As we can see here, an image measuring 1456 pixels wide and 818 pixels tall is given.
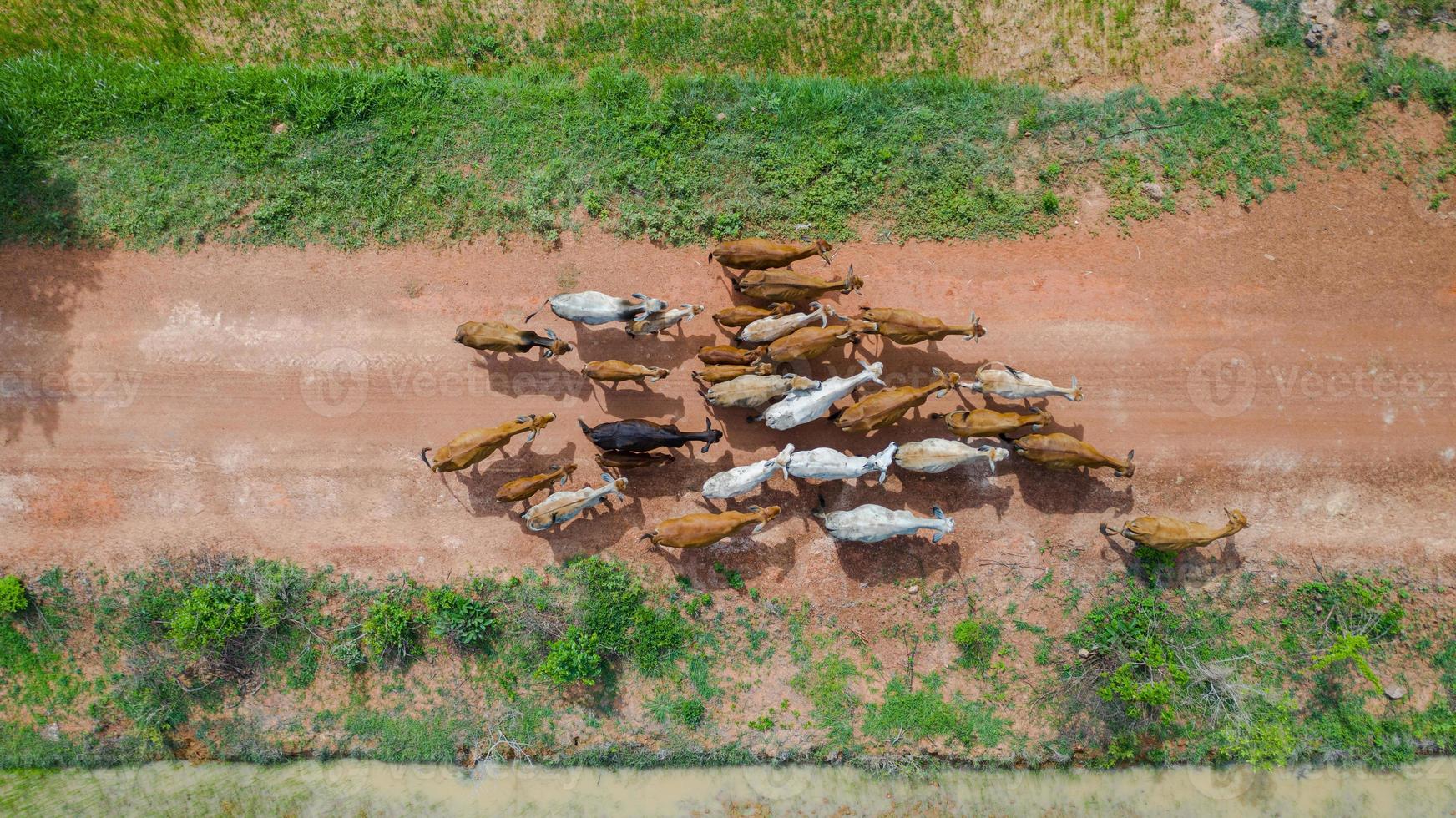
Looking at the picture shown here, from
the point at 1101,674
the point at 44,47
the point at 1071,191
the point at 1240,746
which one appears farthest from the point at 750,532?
the point at 44,47

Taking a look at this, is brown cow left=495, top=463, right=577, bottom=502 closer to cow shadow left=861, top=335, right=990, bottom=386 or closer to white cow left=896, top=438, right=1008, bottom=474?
white cow left=896, top=438, right=1008, bottom=474

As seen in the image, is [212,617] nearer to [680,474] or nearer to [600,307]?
[680,474]

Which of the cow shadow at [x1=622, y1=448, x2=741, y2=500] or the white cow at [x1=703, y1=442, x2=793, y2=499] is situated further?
the cow shadow at [x1=622, y1=448, x2=741, y2=500]

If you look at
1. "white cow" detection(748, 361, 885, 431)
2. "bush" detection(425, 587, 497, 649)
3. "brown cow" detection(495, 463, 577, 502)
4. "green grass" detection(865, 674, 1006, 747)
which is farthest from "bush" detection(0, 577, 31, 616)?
"green grass" detection(865, 674, 1006, 747)

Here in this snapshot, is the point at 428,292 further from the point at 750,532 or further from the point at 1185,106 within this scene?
the point at 1185,106

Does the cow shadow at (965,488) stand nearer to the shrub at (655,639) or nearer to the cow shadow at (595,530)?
the shrub at (655,639)

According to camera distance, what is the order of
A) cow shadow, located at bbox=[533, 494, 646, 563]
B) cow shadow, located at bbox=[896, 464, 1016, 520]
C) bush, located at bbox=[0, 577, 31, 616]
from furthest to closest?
cow shadow, located at bbox=[533, 494, 646, 563]
cow shadow, located at bbox=[896, 464, 1016, 520]
bush, located at bbox=[0, 577, 31, 616]

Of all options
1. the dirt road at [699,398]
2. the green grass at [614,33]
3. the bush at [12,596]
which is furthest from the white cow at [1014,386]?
the bush at [12,596]
